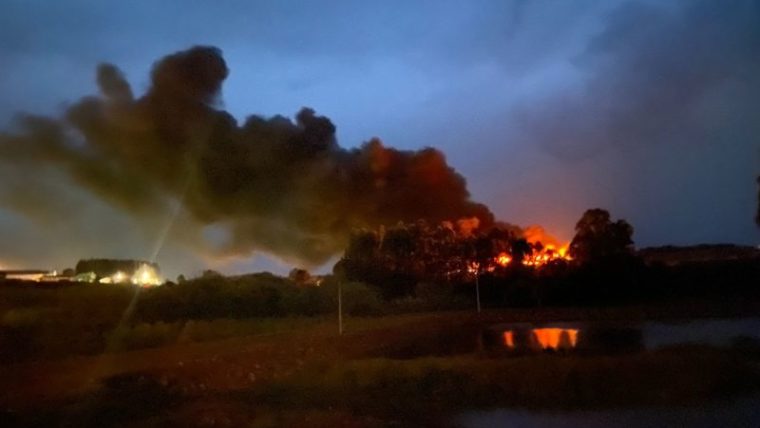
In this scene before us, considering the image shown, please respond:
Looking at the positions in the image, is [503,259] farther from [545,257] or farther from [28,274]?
[28,274]

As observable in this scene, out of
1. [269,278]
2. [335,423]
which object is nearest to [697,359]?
[335,423]

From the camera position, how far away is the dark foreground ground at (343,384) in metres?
13.7

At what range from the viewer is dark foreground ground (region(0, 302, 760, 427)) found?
44.9 ft

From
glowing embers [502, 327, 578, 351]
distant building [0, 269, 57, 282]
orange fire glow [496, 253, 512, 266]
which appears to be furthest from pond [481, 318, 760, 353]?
distant building [0, 269, 57, 282]

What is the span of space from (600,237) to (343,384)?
1307 inches

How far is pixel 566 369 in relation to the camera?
15688 millimetres

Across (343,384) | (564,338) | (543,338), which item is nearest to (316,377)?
(343,384)

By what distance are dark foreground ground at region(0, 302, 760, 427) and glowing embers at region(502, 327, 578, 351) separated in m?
1.49

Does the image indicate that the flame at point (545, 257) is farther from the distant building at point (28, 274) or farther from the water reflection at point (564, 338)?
the distant building at point (28, 274)

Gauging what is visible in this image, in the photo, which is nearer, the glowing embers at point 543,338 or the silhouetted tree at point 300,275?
the glowing embers at point 543,338

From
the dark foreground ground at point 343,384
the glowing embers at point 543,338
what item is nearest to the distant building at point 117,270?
the glowing embers at point 543,338

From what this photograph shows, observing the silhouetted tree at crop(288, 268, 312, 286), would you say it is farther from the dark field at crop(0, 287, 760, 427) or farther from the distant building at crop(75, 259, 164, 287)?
the dark field at crop(0, 287, 760, 427)

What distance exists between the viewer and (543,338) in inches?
977

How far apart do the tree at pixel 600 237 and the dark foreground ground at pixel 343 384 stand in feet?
86.2
